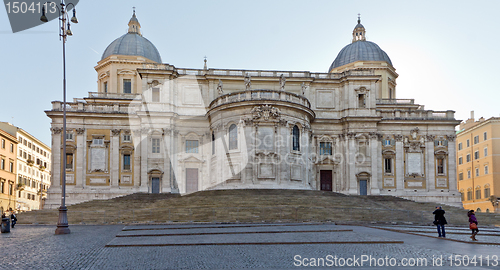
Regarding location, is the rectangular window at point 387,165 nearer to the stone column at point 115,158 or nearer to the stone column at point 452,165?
the stone column at point 452,165

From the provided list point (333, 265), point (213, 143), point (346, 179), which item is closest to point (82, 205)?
point (213, 143)

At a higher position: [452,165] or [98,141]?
[98,141]

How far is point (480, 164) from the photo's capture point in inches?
2596

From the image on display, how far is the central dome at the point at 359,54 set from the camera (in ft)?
201

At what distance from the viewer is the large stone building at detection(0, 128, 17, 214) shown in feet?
217

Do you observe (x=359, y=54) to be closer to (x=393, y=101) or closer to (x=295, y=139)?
(x=393, y=101)

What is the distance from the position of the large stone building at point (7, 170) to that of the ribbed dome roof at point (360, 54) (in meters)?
45.6

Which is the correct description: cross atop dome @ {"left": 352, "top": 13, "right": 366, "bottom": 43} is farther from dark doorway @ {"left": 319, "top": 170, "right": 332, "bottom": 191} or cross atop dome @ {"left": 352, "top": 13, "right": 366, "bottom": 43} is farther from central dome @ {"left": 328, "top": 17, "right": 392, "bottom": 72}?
dark doorway @ {"left": 319, "top": 170, "right": 332, "bottom": 191}

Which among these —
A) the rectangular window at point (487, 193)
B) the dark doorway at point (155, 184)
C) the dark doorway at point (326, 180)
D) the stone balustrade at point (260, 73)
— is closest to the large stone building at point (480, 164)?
the rectangular window at point (487, 193)

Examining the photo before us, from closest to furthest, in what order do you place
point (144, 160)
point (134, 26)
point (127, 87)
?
point (144, 160), point (127, 87), point (134, 26)

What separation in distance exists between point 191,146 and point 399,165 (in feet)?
71.7

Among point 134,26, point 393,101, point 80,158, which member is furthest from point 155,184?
point 393,101

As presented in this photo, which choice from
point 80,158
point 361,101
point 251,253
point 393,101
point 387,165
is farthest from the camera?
point 393,101

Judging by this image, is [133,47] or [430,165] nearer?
[430,165]
